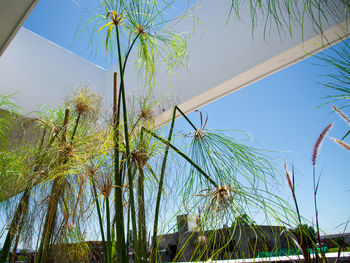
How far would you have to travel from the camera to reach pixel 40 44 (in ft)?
11.5

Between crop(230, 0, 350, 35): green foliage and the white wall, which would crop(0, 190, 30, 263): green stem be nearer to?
crop(230, 0, 350, 35): green foliage

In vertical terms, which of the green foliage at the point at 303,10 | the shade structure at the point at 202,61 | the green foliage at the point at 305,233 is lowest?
the green foliage at the point at 305,233

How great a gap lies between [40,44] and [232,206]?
141 inches

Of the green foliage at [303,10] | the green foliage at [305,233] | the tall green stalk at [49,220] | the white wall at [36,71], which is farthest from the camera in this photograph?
the white wall at [36,71]

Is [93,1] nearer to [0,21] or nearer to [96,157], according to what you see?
[0,21]

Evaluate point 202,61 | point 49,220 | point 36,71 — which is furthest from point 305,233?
point 36,71

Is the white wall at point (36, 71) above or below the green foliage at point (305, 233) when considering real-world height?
above

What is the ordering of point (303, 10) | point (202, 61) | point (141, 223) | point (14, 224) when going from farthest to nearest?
point (202, 61), point (14, 224), point (141, 223), point (303, 10)

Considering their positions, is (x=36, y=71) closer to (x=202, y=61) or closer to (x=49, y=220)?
(x=202, y=61)

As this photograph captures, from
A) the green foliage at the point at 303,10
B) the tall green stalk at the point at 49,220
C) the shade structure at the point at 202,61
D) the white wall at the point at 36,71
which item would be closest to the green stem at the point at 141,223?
the tall green stalk at the point at 49,220

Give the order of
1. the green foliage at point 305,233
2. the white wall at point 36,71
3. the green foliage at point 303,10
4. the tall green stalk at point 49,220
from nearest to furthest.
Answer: the green foliage at point 303,10, the green foliage at point 305,233, the tall green stalk at point 49,220, the white wall at point 36,71

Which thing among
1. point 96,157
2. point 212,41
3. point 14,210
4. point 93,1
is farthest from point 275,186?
point 212,41

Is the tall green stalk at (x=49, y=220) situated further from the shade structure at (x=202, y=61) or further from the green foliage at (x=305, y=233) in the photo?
the shade structure at (x=202, y=61)

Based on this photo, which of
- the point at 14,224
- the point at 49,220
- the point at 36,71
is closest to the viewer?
the point at 49,220
